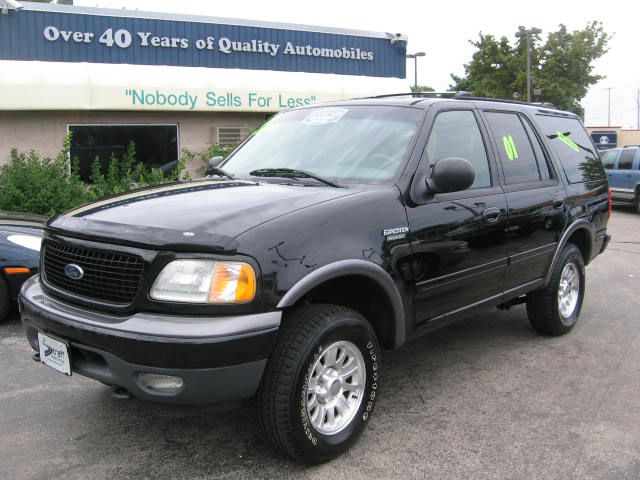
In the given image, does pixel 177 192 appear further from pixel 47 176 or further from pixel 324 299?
pixel 47 176

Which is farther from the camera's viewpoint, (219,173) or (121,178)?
(121,178)

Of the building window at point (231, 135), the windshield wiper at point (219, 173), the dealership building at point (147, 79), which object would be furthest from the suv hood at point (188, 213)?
the building window at point (231, 135)

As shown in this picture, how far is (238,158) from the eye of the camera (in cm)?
460

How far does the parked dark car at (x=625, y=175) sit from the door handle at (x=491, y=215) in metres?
13.9

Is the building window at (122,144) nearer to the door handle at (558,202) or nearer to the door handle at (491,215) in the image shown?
the door handle at (558,202)

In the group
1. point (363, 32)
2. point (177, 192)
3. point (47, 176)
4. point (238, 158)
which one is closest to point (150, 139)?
point (47, 176)

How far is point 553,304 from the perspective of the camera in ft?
17.2

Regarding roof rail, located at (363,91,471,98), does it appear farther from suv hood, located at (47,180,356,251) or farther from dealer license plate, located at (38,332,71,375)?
dealer license plate, located at (38,332,71,375)

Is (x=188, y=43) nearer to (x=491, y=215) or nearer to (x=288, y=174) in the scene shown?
(x=288, y=174)

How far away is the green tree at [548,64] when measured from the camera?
31809mm

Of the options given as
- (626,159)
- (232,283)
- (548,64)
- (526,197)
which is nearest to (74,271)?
(232,283)

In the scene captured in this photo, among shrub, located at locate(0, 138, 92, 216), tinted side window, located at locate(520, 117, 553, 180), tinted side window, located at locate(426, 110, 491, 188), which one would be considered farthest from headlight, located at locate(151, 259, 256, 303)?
shrub, located at locate(0, 138, 92, 216)

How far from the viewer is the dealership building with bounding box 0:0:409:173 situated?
37.9ft

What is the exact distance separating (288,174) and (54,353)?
1683mm
